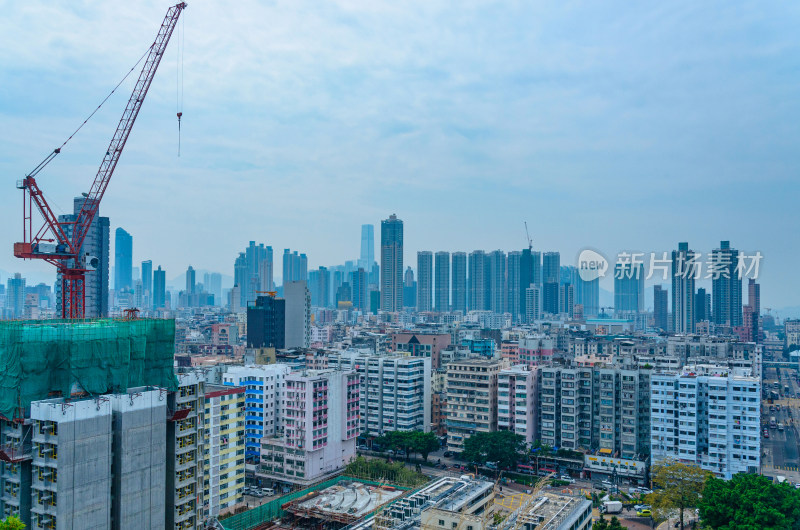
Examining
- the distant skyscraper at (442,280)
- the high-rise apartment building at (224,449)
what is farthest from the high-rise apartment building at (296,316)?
the distant skyscraper at (442,280)

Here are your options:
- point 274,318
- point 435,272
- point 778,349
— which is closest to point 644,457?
point 274,318

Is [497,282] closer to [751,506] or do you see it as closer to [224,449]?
[224,449]

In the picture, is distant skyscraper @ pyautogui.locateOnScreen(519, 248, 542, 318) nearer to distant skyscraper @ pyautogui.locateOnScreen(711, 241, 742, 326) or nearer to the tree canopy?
distant skyscraper @ pyautogui.locateOnScreen(711, 241, 742, 326)

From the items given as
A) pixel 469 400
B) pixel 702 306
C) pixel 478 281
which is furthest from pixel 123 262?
pixel 469 400

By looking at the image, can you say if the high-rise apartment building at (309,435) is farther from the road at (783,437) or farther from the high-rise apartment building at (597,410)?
the road at (783,437)

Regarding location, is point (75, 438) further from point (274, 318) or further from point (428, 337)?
point (274, 318)

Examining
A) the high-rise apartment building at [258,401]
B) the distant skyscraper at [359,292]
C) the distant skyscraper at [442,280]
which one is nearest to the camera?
the high-rise apartment building at [258,401]
